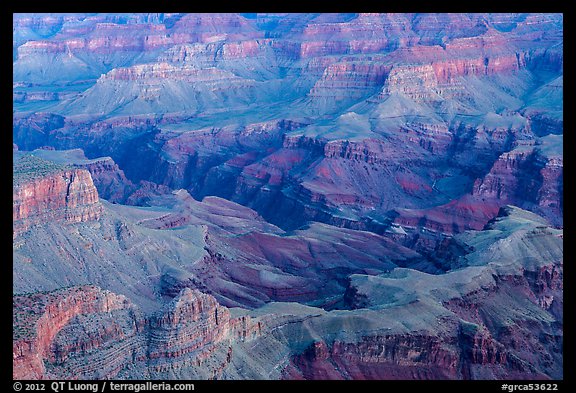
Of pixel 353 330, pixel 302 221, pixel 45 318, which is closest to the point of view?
pixel 45 318

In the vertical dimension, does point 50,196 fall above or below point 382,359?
above

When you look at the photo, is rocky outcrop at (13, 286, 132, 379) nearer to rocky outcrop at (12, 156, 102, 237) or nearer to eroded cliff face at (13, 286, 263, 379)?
eroded cliff face at (13, 286, 263, 379)

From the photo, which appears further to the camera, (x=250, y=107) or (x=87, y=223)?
(x=250, y=107)

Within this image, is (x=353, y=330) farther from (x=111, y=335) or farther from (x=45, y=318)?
(x=45, y=318)

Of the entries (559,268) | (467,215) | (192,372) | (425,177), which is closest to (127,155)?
(425,177)

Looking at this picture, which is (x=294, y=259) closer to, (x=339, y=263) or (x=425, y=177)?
(x=339, y=263)

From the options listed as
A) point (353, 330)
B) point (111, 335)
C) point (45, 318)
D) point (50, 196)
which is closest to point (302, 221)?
point (50, 196)
